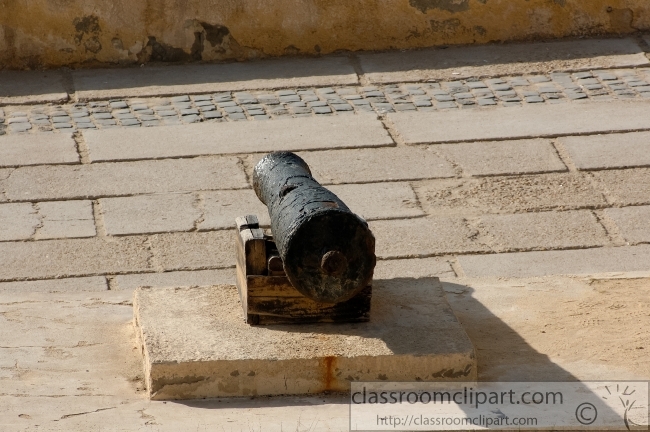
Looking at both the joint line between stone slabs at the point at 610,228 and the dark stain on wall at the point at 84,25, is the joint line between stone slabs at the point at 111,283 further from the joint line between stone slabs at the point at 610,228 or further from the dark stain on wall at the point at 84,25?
the dark stain on wall at the point at 84,25

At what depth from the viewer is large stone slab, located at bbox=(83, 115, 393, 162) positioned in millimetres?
6730

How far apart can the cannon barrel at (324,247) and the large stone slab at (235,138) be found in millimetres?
2747

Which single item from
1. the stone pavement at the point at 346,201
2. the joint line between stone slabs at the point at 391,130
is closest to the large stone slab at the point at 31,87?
the stone pavement at the point at 346,201

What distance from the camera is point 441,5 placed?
838 centimetres

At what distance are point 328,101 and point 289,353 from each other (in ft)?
12.4

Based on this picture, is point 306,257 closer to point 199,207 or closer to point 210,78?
point 199,207

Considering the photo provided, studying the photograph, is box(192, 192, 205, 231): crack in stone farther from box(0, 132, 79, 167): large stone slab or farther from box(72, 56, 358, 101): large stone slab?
box(72, 56, 358, 101): large stone slab

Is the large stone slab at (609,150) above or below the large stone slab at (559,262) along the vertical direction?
above

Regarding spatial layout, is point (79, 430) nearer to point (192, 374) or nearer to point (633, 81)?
point (192, 374)

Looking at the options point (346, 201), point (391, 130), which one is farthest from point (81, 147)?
point (391, 130)

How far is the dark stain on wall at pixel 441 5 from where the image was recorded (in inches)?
328

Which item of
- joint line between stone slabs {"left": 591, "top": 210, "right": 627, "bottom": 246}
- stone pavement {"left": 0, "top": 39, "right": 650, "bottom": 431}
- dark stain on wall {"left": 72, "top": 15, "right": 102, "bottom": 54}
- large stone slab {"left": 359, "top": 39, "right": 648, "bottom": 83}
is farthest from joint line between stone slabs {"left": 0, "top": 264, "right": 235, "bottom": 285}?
dark stain on wall {"left": 72, "top": 15, "right": 102, "bottom": 54}

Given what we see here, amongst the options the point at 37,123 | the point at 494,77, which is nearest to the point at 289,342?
the point at 37,123

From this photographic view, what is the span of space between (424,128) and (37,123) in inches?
96.0
